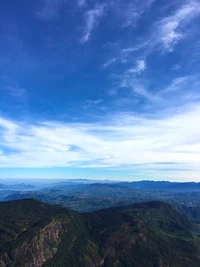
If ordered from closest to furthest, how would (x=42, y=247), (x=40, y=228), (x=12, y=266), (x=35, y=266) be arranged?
(x=12, y=266)
(x=35, y=266)
(x=42, y=247)
(x=40, y=228)

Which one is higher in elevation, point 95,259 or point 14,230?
point 14,230

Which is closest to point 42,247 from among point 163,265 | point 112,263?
point 112,263

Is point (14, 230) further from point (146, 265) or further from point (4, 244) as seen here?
point (146, 265)

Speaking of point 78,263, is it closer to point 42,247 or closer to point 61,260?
point 61,260

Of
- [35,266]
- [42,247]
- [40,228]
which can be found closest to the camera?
[35,266]

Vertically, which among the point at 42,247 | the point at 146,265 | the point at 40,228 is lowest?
the point at 146,265

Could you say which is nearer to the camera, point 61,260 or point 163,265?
point 61,260

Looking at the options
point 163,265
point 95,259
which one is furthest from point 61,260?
point 163,265
